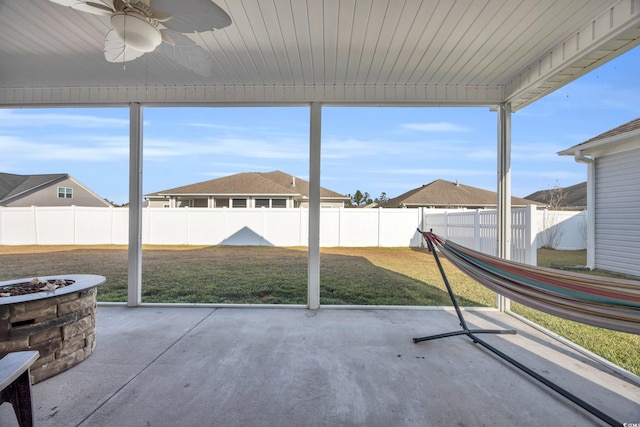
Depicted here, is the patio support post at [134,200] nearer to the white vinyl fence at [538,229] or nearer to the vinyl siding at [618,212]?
the white vinyl fence at [538,229]

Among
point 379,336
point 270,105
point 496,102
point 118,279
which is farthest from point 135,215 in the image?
point 496,102

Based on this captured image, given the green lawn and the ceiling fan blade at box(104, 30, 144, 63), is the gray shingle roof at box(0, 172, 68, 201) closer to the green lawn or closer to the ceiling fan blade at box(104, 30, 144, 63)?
the green lawn

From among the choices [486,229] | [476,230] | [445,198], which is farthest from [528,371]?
[445,198]

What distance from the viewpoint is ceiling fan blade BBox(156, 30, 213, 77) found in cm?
187

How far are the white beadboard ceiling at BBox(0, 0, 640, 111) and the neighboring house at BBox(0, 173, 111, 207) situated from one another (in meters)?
5.62

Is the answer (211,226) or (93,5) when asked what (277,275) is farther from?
(93,5)

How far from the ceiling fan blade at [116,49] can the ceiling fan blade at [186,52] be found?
20 centimetres

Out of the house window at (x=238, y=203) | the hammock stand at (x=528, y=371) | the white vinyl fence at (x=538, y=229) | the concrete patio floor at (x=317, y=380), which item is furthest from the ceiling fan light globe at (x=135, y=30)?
the house window at (x=238, y=203)

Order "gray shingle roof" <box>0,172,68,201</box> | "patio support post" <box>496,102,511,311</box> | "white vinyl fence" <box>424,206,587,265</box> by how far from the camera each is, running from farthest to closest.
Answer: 1. "gray shingle roof" <box>0,172,68,201</box>
2. "white vinyl fence" <box>424,206,587,265</box>
3. "patio support post" <box>496,102,511,311</box>

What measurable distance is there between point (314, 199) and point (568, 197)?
16.7ft

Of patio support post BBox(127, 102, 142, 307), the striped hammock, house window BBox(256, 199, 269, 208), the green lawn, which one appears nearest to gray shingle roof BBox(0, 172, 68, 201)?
the green lawn

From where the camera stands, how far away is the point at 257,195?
1005cm

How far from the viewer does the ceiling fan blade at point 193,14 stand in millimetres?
1503

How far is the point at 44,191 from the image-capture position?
800cm
